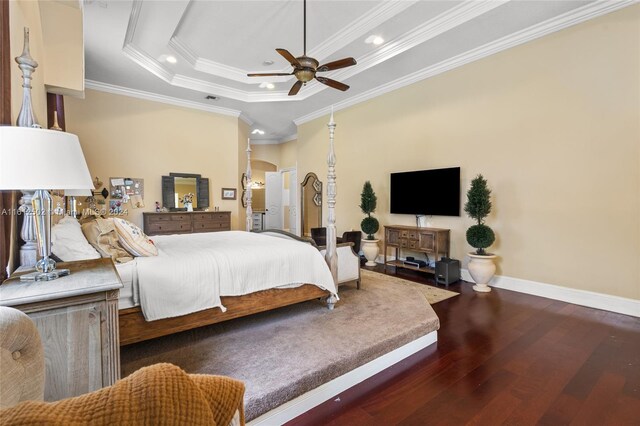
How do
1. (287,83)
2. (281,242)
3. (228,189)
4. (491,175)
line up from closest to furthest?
(281,242) → (491,175) → (287,83) → (228,189)

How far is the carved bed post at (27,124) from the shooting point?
134 centimetres

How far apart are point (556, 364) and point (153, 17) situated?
5.38 m

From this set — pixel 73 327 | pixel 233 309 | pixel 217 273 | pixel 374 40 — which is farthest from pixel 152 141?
pixel 73 327

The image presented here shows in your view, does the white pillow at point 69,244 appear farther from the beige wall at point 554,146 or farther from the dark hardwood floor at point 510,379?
the beige wall at point 554,146

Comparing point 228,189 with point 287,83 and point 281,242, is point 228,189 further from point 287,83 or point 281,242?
point 281,242

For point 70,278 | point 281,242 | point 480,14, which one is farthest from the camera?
point 480,14

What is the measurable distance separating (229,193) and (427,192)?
4244 millimetres

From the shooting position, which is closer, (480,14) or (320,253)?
(320,253)

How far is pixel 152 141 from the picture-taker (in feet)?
18.5

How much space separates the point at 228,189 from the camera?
21.7 feet

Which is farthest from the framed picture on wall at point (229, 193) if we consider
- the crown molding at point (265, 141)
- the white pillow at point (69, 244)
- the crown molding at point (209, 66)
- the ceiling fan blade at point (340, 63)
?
the white pillow at point (69, 244)

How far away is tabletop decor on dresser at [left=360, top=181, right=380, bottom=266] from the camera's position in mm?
5219

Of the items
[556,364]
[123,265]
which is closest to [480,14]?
[556,364]

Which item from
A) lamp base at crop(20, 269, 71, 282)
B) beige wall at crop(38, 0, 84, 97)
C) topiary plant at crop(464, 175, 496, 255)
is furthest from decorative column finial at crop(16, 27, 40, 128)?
topiary plant at crop(464, 175, 496, 255)
